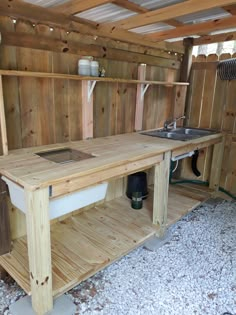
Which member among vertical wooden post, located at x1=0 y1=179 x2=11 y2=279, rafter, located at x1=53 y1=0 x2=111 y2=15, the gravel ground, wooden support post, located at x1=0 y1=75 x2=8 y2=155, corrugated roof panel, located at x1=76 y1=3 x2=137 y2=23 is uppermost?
corrugated roof panel, located at x1=76 y1=3 x2=137 y2=23

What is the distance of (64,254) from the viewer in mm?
1943

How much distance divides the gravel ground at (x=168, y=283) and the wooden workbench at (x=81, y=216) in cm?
13

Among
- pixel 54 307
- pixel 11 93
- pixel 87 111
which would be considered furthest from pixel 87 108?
pixel 54 307

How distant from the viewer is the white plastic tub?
4.90 ft

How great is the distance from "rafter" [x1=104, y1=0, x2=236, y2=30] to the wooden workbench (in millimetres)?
1047

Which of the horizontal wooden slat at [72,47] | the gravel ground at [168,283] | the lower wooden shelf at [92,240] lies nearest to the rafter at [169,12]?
the horizontal wooden slat at [72,47]

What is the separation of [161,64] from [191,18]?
680mm

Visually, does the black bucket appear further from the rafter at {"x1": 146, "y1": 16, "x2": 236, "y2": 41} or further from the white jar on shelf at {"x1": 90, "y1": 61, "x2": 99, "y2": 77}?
the rafter at {"x1": 146, "y1": 16, "x2": 236, "y2": 41}

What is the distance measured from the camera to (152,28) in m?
2.70

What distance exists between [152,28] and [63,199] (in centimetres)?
209

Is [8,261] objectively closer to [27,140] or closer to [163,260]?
[27,140]

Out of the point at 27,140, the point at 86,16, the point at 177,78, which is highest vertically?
the point at 86,16

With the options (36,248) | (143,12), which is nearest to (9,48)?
(143,12)

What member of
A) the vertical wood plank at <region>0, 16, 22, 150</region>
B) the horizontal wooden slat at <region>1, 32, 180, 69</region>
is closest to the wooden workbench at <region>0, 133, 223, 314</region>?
the vertical wood plank at <region>0, 16, 22, 150</region>
